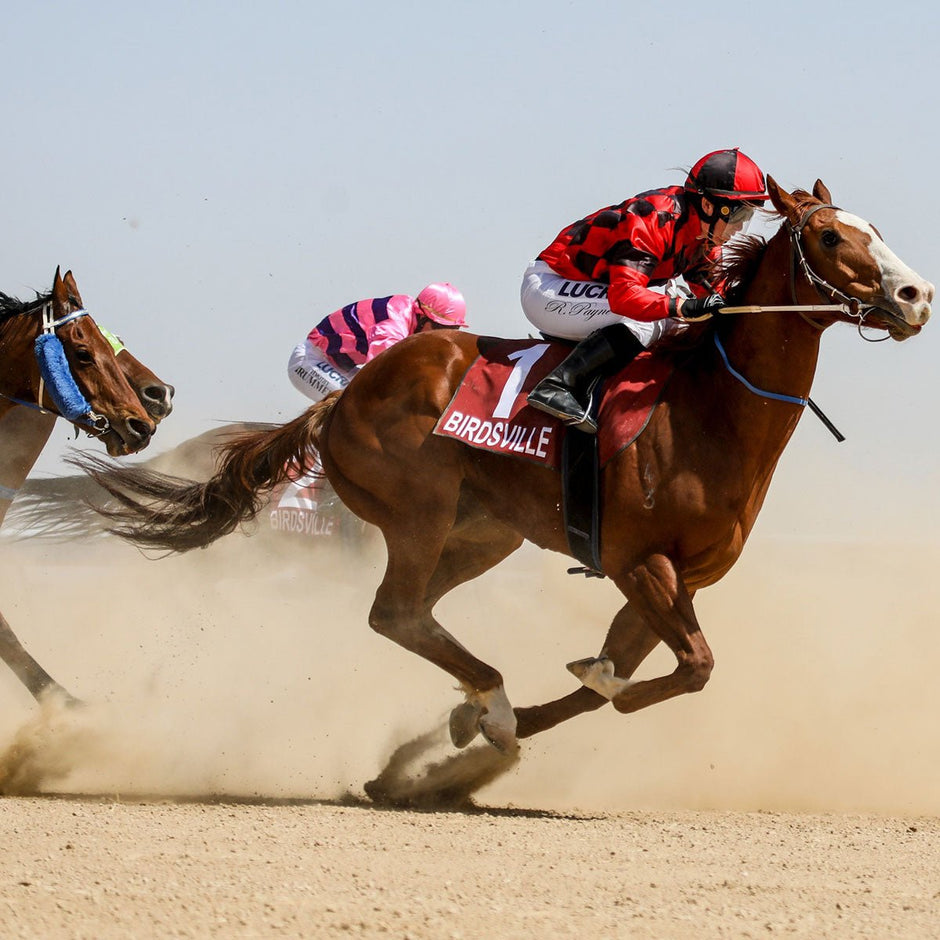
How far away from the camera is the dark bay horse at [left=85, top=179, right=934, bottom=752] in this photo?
527cm

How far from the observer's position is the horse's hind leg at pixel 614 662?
5934 mm

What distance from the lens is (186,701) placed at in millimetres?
7660

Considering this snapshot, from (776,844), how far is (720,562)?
1097mm

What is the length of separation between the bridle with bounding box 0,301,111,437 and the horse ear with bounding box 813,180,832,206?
3.32m

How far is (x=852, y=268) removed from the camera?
514 cm

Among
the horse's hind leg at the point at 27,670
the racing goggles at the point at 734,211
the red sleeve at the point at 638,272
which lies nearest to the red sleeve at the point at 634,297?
the red sleeve at the point at 638,272

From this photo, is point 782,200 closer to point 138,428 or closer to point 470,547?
point 470,547

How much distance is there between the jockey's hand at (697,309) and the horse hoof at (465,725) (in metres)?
1.86

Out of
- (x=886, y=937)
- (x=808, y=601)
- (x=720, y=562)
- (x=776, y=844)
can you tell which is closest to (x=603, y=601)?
(x=808, y=601)

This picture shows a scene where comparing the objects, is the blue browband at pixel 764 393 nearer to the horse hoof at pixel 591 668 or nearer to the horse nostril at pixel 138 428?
the horse hoof at pixel 591 668

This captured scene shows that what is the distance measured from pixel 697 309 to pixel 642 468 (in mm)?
648

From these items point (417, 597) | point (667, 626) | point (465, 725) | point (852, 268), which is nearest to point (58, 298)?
point (417, 597)

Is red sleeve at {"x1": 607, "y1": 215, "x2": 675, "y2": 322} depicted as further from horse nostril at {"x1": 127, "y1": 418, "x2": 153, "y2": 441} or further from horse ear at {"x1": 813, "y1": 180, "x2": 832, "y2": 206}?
horse nostril at {"x1": 127, "y1": 418, "x2": 153, "y2": 441}

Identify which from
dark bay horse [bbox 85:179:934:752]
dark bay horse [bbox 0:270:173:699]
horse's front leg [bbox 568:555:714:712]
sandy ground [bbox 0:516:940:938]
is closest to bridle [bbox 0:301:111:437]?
dark bay horse [bbox 0:270:173:699]
